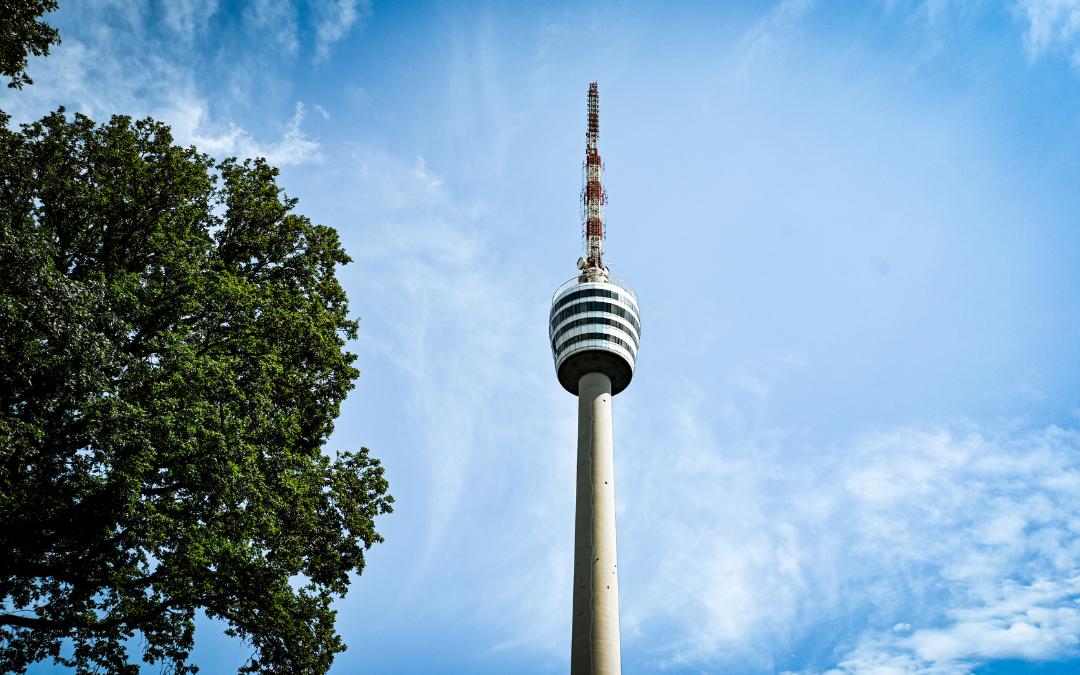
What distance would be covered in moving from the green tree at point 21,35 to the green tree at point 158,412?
12.4 ft

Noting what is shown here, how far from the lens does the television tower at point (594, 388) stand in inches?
1961

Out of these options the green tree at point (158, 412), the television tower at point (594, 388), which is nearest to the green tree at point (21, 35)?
the green tree at point (158, 412)

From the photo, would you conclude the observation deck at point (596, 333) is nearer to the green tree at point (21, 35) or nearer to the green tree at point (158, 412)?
the green tree at point (158, 412)

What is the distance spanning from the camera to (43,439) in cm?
1897

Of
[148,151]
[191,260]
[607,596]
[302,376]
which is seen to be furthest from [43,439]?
[607,596]

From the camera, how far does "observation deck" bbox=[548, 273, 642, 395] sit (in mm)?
62875

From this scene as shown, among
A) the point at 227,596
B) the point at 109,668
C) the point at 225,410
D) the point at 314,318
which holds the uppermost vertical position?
the point at 314,318

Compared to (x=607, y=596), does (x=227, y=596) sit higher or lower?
lower

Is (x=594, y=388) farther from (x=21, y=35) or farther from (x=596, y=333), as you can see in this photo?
(x=21, y=35)

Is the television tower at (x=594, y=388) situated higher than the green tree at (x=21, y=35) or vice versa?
the television tower at (x=594, y=388)

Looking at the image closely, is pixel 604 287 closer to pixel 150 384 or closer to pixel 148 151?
pixel 148 151

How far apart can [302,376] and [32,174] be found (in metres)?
10.0

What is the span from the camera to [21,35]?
1836 cm

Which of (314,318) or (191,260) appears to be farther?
(314,318)
